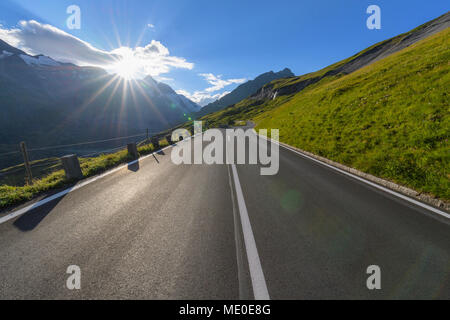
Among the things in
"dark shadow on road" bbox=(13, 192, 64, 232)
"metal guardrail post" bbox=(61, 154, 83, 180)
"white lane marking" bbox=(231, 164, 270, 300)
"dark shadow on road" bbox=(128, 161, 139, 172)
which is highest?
"metal guardrail post" bbox=(61, 154, 83, 180)

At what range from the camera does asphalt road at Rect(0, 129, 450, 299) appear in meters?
2.32

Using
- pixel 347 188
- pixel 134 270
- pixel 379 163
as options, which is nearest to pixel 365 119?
pixel 379 163

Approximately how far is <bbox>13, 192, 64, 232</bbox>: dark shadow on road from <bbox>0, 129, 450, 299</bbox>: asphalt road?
25mm

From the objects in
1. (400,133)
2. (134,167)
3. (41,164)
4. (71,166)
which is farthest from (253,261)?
(41,164)

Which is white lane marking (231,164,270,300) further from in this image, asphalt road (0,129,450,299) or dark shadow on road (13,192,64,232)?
dark shadow on road (13,192,64,232)

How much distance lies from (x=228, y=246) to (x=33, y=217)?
4.50m

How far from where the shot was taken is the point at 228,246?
3.13 metres

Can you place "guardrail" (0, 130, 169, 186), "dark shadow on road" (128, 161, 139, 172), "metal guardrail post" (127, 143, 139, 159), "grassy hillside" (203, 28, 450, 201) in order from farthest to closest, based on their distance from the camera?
"metal guardrail post" (127, 143, 139, 159)
"dark shadow on road" (128, 161, 139, 172)
"guardrail" (0, 130, 169, 186)
"grassy hillside" (203, 28, 450, 201)

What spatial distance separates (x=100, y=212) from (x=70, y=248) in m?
1.32

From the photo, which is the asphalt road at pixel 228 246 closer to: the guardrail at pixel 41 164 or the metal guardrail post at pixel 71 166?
the metal guardrail post at pixel 71 166

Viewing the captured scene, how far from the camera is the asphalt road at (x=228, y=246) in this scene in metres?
2.32

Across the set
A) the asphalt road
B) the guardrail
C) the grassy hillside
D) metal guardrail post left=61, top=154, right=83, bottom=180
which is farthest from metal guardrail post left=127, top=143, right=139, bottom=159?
the grassy hillside

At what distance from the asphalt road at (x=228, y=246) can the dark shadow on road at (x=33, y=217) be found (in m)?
0.02

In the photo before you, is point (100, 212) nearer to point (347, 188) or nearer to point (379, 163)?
point (347, 188)
